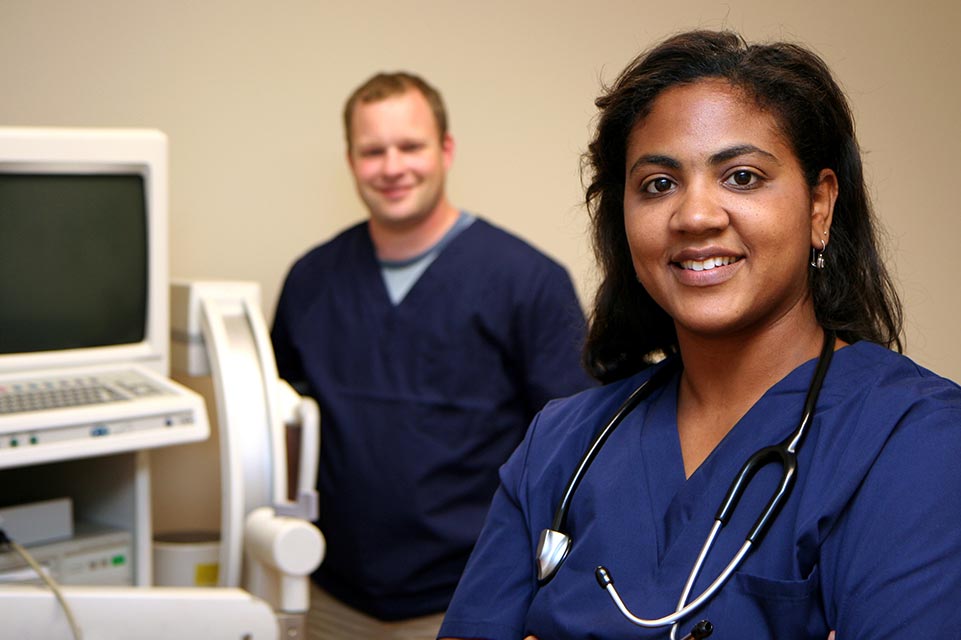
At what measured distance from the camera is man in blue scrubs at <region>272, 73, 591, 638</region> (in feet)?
7.52

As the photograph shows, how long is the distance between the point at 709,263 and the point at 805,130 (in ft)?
0.51

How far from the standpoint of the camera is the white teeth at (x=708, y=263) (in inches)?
41.8

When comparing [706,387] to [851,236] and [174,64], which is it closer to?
[851,236]

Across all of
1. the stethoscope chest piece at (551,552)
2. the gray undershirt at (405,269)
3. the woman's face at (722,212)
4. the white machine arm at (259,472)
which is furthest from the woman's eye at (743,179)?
the gray undershirt at (405,269)

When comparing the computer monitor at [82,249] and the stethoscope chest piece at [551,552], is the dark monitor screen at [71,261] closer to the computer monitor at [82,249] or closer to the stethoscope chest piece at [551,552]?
the computer monitor at [82,249]

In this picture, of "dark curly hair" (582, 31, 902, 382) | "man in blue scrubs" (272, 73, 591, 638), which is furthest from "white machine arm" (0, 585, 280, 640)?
"man in blue scrubs" (272, 73, 591, 638)

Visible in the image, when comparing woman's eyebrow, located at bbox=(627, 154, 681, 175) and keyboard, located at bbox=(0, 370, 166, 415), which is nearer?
woman's eyebrow, located at bbox=(627, 154, 681, 175)

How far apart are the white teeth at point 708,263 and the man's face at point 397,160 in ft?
4.47

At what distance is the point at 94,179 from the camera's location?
1.92 metres

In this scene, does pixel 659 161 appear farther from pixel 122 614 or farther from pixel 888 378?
pixel 122 614

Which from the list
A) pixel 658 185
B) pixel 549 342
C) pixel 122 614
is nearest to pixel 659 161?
pixel 658 185

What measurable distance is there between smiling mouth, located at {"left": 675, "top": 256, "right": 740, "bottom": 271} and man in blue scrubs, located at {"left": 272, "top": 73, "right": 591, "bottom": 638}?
47.4 inches

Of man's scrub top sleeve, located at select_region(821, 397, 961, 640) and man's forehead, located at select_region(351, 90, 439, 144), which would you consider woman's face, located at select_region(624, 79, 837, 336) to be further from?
man's forehead, located at select_region(351, 90, 439, 144)

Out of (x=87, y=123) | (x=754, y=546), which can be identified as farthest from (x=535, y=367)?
(x=754, y=546)
